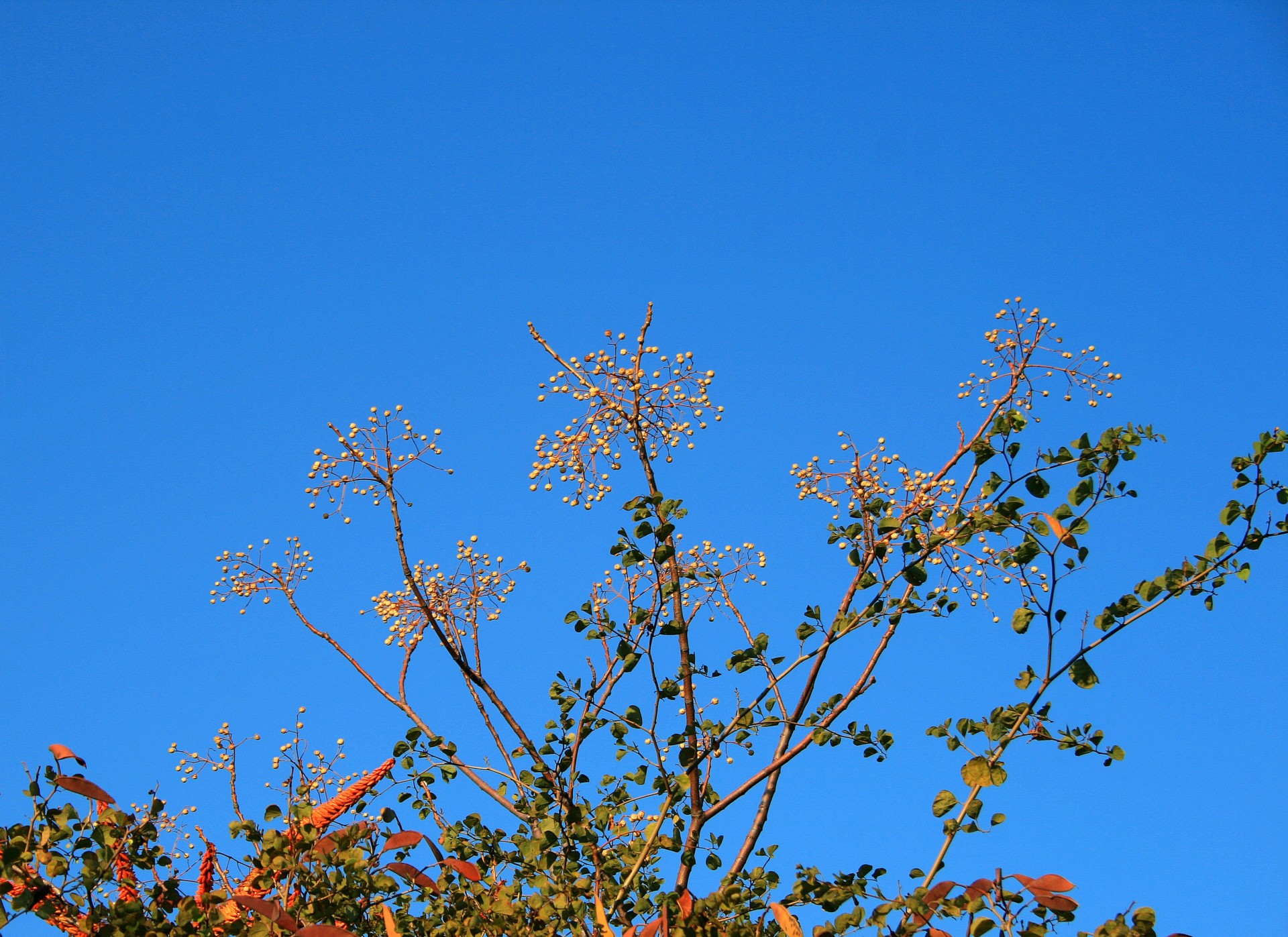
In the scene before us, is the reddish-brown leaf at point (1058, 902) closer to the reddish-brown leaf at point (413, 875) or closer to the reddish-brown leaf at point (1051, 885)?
the reddish-brown leaf at point (1051, 885)

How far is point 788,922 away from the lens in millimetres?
4074

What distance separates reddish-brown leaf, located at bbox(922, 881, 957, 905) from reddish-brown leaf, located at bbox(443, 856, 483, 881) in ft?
6.95

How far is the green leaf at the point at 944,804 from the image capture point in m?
4.30

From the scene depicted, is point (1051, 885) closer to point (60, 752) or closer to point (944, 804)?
point (944, 804)

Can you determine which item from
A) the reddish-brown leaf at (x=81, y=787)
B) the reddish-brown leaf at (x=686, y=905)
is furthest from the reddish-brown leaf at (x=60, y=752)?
the reddish-brown leaf at (x=686, y=905)

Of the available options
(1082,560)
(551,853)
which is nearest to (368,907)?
(551,853)

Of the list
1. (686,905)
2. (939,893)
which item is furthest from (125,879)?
(939,893)

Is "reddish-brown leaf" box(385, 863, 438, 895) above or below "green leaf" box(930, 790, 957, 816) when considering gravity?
below

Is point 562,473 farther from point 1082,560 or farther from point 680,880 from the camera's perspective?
point 1082,560

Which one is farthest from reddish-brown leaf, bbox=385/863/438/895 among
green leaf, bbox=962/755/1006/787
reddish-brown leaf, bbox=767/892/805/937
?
green leaf, bbox=962/755/1006/787

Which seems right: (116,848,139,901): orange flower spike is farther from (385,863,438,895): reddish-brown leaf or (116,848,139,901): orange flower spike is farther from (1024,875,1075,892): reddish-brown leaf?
(1024,875,1075,892): reddish-brown leaf

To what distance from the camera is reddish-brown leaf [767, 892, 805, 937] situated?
4016mm

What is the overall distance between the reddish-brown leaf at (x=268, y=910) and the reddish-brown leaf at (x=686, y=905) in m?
1.74

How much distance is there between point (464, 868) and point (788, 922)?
1.73 metres
